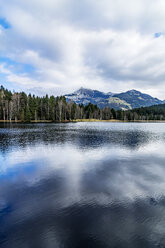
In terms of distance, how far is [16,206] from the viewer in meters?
9.34

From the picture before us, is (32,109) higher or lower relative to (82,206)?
higher

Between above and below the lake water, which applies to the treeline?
above

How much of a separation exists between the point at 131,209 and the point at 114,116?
17885 centimetres

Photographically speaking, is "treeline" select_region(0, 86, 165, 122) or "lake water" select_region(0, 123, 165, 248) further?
"treeline" select_region(0, 86, 165, 122)

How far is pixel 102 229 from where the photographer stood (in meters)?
7.41

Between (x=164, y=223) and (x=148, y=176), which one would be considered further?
(x=148, y=176)

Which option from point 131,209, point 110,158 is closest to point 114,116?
point 110,158

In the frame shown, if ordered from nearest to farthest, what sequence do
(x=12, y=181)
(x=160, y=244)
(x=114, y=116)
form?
(x=160, y=244) < (x=12, y=181) < (x=114, y=116)

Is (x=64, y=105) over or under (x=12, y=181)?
over

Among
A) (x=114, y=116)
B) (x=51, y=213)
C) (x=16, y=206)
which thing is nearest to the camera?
(x=51, y=213)

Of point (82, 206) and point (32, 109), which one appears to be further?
point (32, 109)

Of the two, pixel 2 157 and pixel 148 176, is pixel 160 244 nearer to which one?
pixel 148 176

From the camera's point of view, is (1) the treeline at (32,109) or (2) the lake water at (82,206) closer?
(2) the lake water at (82,206)

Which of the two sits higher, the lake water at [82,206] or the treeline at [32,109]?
the treeline at [32,109]
